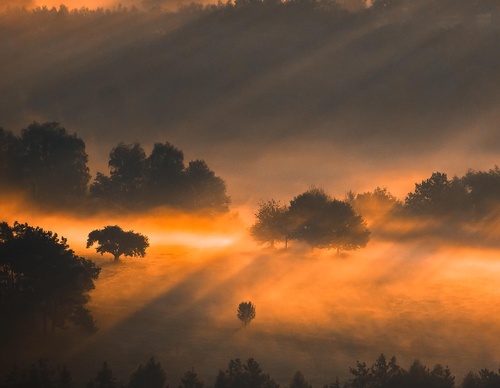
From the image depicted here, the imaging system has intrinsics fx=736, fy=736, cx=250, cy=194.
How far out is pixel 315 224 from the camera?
A: 11425cm

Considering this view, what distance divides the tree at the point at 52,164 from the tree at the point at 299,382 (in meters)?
94.7

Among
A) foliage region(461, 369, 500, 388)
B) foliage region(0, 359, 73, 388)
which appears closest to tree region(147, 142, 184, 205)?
foliage region(0, 359, 73, 388)

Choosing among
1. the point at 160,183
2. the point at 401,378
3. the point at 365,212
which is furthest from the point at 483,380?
the point at 160,183

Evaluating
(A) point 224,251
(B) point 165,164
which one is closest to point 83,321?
(A) point 224,251

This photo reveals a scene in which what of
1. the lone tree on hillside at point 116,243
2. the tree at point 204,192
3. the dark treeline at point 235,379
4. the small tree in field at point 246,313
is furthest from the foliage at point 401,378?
the tree at point 204,192

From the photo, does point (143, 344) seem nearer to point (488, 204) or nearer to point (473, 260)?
point (473, 260)

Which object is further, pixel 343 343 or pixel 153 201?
pixel 153 201

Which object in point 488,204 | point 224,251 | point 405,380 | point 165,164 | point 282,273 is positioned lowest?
point 405,380

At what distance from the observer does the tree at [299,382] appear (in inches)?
Result: 2168

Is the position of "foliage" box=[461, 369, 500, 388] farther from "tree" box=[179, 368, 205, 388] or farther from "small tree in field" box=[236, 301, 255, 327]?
"small tree in field" box=[236, 301, 255, 327]

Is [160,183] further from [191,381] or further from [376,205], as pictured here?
[191,381]

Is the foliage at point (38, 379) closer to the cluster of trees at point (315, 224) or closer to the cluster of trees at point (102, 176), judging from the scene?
the cluster of trees at point (315, 224)

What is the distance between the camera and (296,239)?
117688 millimetres

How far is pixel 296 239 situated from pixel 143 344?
56.4 m
